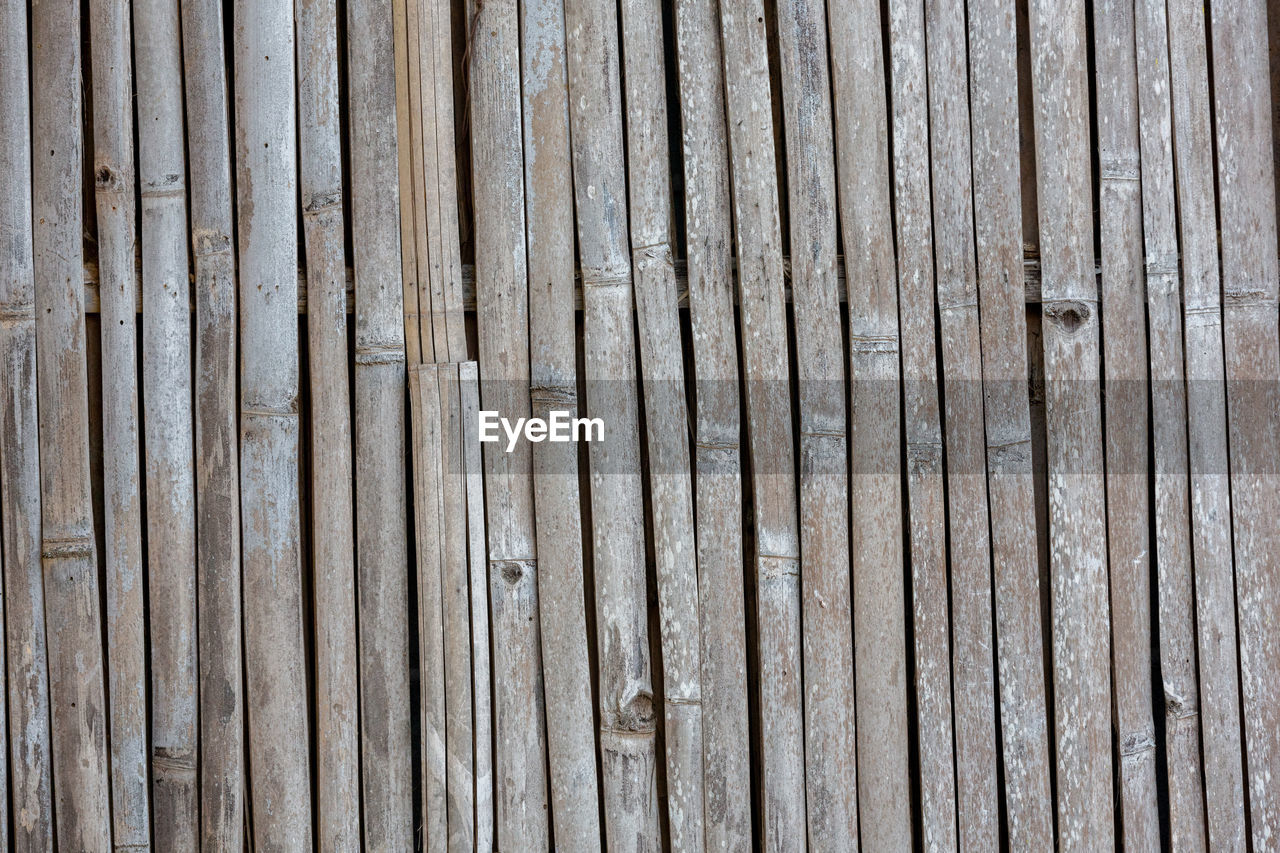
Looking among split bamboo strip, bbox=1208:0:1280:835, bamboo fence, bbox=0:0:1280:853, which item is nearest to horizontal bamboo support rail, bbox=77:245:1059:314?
bamboo fence, bbox=0:0:1280:853

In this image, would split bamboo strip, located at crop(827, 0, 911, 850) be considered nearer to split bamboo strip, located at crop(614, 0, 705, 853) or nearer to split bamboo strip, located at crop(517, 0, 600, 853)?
split bamboo strip, located at crop(614, 0, 705, 853)

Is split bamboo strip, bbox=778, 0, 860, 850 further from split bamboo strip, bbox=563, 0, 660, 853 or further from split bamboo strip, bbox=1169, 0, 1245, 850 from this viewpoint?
split bamboo strip, bbox=1169, 0, 1245, 850

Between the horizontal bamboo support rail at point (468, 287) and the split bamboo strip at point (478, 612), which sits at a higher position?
the horizontal bamboo support rail at point (468, 287)

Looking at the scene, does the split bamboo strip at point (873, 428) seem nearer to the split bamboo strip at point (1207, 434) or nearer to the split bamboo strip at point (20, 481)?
the split bamboo strip at point (1207, 434)

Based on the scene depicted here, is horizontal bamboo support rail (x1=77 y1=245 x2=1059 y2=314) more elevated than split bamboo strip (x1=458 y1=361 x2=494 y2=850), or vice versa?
horizontal bamboo support rail (x1=77 y1=245 x2=1059 y2=314)

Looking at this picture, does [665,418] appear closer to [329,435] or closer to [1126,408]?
[329,435]

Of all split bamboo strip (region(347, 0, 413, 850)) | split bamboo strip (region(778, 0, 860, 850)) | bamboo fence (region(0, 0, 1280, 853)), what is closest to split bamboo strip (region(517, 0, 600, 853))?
bamboo fence (region(0, 0, 1280, 853))

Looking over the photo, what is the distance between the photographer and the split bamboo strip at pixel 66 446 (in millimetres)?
1491

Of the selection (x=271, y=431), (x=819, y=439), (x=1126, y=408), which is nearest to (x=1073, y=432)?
(x=1126, y=408)

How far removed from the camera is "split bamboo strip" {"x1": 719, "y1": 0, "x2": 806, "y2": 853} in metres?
1.51

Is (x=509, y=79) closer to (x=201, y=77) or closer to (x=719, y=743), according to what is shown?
(x=201, y=77)

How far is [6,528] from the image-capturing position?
1.50 m

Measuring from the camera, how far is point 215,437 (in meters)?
1.51

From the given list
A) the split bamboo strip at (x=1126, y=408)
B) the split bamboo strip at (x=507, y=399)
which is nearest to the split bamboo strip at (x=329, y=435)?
the split bamboo strip at (x=507, y=399)
